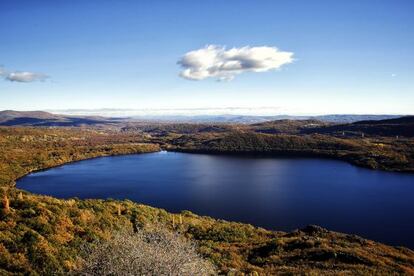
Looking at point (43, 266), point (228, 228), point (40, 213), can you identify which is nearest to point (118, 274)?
point (43, 266)

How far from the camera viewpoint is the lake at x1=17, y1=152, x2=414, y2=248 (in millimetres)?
48656

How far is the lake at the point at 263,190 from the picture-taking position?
160ft

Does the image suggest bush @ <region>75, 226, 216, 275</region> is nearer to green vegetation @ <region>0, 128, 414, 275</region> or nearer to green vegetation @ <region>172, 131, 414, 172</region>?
green vegetation @ <region>0, 128, 414, 275</region>

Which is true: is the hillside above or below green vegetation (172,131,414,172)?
above

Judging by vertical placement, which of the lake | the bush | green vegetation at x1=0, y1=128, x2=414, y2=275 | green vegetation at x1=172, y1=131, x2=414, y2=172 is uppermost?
the bush

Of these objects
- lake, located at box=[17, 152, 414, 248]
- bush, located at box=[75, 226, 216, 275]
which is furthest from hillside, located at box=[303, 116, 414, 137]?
bush, located at box=[75, 226, 216, 275]

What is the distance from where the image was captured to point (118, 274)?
1088cm

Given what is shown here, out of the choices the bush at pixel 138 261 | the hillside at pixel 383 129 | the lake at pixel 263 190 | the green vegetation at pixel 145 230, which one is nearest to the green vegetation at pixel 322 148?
the lake at pixel 263 190

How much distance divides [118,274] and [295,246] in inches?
691

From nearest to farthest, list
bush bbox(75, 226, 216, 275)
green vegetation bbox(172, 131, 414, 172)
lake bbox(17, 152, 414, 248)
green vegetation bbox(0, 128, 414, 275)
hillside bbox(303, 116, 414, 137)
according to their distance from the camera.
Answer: bush bbox(75, 226, 216, 275), green vegetation bbox(0, 128, 414, 275), lake bbox(17, 152, 414, 248), green vegetation bbox(172, 131, 414, 172), hillside bbox(303, 116, 414, 137)

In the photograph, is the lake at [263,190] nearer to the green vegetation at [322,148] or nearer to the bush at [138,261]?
the green vegetation at [322,148]

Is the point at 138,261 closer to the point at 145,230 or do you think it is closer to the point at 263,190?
the point at 145,230

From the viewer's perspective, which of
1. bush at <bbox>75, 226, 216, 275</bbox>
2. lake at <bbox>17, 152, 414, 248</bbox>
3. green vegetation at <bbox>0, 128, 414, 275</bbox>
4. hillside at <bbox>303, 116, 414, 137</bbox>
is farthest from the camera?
hillside at <bbox>303, 116, 414, 137</bbox>

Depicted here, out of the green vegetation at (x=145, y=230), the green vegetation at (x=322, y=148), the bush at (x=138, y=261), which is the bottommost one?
the green vegetation at (x=322, y=148)
